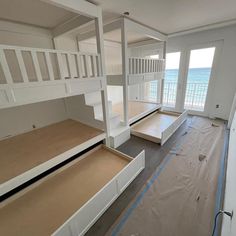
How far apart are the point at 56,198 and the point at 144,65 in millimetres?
3051

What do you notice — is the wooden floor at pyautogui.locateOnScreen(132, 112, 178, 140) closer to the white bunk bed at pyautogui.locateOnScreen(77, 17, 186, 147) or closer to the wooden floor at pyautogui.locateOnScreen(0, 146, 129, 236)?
the white bunk bed at pyautogui.locateOnScreen(77, 17, 186, 147)

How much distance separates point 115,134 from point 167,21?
101 inches

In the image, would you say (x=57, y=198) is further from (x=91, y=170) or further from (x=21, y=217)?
(x=91, y=170)

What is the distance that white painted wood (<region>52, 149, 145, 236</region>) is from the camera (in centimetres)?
108

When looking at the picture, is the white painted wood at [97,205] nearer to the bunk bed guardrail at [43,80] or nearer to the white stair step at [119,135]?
the white stair step at [119,135]

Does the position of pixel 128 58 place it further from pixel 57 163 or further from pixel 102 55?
pixel 57 163

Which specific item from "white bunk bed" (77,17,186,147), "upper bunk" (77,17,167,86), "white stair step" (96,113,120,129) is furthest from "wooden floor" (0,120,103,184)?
"upper bunk" (77,17,167,86)

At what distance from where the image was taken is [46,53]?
1441 millimetres

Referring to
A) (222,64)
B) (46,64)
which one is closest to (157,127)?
Result: (222,64)

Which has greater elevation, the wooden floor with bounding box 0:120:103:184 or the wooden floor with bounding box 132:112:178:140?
the wooden floor with bounding box 0:120:103:184

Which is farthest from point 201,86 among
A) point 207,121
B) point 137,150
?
point 137,150

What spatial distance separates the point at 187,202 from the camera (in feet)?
4.87

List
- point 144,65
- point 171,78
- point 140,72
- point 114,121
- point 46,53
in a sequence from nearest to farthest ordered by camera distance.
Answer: point 46,53
point 114,121
point 140,72
point 144,65
point 171,78

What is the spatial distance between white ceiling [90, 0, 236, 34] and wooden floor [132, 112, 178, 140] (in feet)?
7.38
